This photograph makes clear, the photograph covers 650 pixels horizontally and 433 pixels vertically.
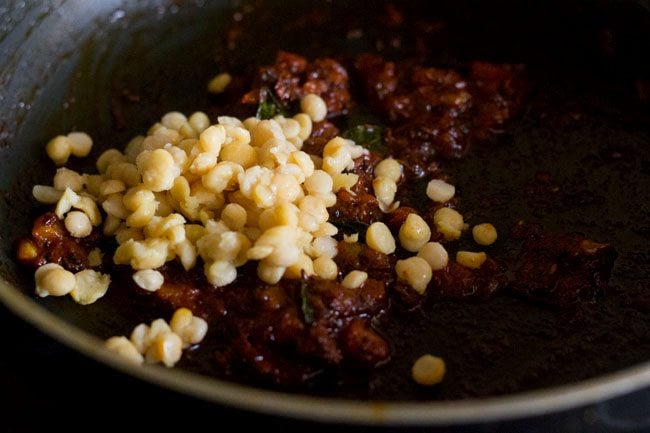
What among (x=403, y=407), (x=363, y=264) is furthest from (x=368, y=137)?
(x=403, y=407)

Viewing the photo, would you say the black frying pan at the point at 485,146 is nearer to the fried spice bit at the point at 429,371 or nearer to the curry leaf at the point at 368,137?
the fried spice bit at the point at 429,371

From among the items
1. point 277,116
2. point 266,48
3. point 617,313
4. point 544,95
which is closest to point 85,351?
point 277,116

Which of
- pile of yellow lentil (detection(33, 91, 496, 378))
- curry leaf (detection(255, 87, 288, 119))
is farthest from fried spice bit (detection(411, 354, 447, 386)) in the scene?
curry leaf (detection(255, 87, 288, 119))

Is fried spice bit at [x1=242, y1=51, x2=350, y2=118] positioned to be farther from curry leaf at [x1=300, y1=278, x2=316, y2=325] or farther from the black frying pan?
curry leaf at [x1=300, y1=278, x2=316, y2=325]

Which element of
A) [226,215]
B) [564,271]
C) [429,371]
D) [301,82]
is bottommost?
[564,271]

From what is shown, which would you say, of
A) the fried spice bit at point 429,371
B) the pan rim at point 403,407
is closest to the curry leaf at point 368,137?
the fried spice bit at point 429,371

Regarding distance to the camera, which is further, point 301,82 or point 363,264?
point 301,82

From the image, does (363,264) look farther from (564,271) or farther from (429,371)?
(564,271)
